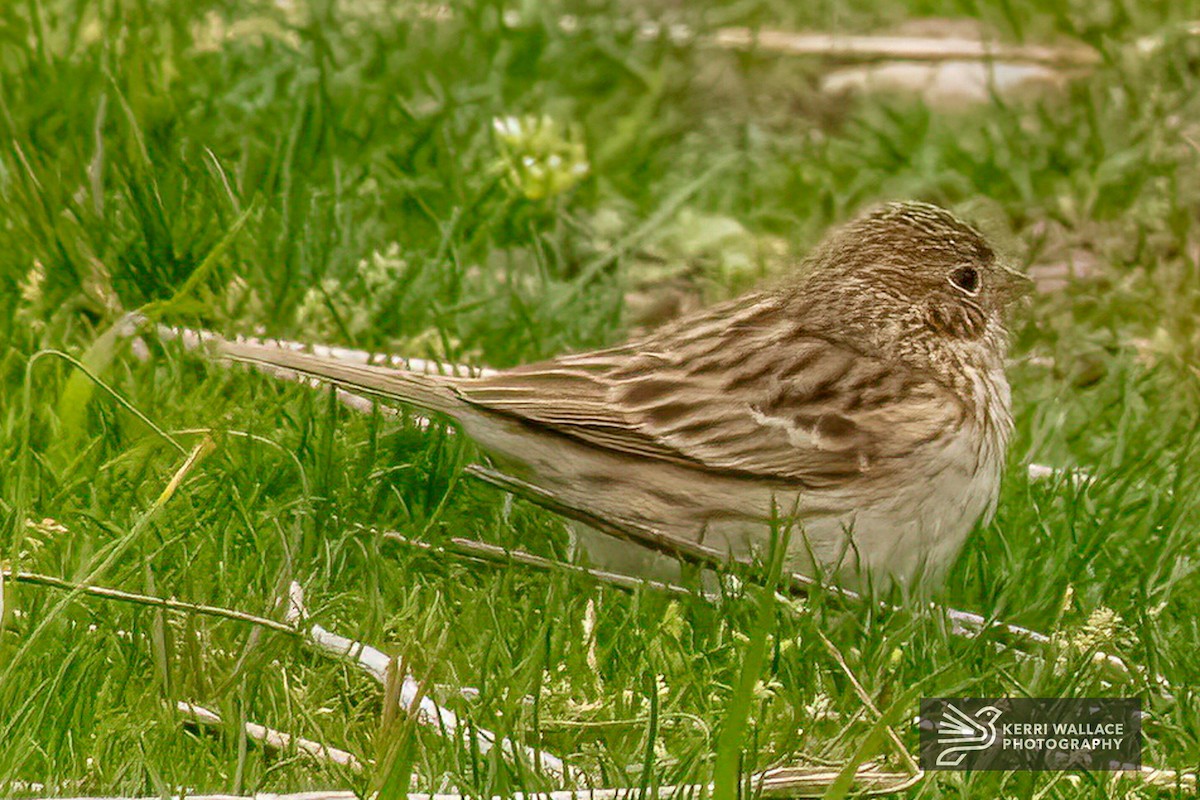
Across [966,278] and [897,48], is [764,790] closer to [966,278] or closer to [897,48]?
[966,278]

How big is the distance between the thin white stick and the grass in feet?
0.14

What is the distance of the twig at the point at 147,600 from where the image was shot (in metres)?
4.38

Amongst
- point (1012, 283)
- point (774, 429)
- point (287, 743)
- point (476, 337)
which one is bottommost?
point (287, 743)

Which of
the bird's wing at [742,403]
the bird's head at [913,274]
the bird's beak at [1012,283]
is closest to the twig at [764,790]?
the bird's wing at [742,403]

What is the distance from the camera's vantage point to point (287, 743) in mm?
4238

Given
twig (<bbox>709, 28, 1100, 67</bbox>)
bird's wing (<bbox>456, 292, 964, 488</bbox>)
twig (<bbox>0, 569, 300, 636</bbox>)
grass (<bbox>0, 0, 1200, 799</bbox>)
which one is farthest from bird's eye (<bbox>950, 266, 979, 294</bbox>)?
twig (<bbox>709, 28, 1100, 67</bbox>)

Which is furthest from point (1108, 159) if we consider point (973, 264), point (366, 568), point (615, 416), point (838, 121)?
point (366, 568)

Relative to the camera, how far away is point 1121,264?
736 cm

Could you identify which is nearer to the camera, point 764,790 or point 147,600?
point 764,790

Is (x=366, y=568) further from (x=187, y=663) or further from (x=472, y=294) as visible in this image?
(x=472, y=294)

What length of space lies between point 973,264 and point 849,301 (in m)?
0.39

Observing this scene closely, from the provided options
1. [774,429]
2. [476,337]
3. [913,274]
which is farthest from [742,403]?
[476,337]

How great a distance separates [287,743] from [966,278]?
2.41m

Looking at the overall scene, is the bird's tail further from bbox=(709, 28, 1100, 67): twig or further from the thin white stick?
bbox=(709, 28, 1100, 67): twig
